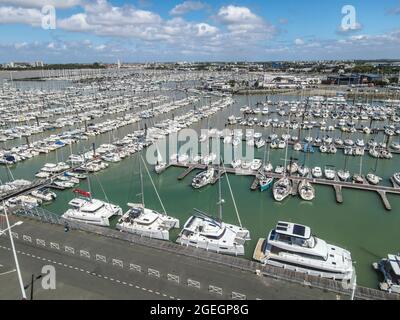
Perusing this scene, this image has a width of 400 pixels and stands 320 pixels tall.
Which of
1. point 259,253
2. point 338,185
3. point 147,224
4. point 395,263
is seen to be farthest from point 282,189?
point 147,224

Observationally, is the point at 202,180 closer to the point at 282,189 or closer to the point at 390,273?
the point at 282,189

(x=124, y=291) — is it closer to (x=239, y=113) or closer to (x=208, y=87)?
(x=239, y=113)

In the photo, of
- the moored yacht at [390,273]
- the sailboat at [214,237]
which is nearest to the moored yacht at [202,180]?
the sailboat at [214,237]

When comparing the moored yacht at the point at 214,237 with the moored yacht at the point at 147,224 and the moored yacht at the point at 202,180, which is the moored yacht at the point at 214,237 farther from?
the moored yacht at the point at 202,180

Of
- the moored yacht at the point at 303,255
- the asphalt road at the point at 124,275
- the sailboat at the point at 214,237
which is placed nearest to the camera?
the asphalt road at the point at 124,275
